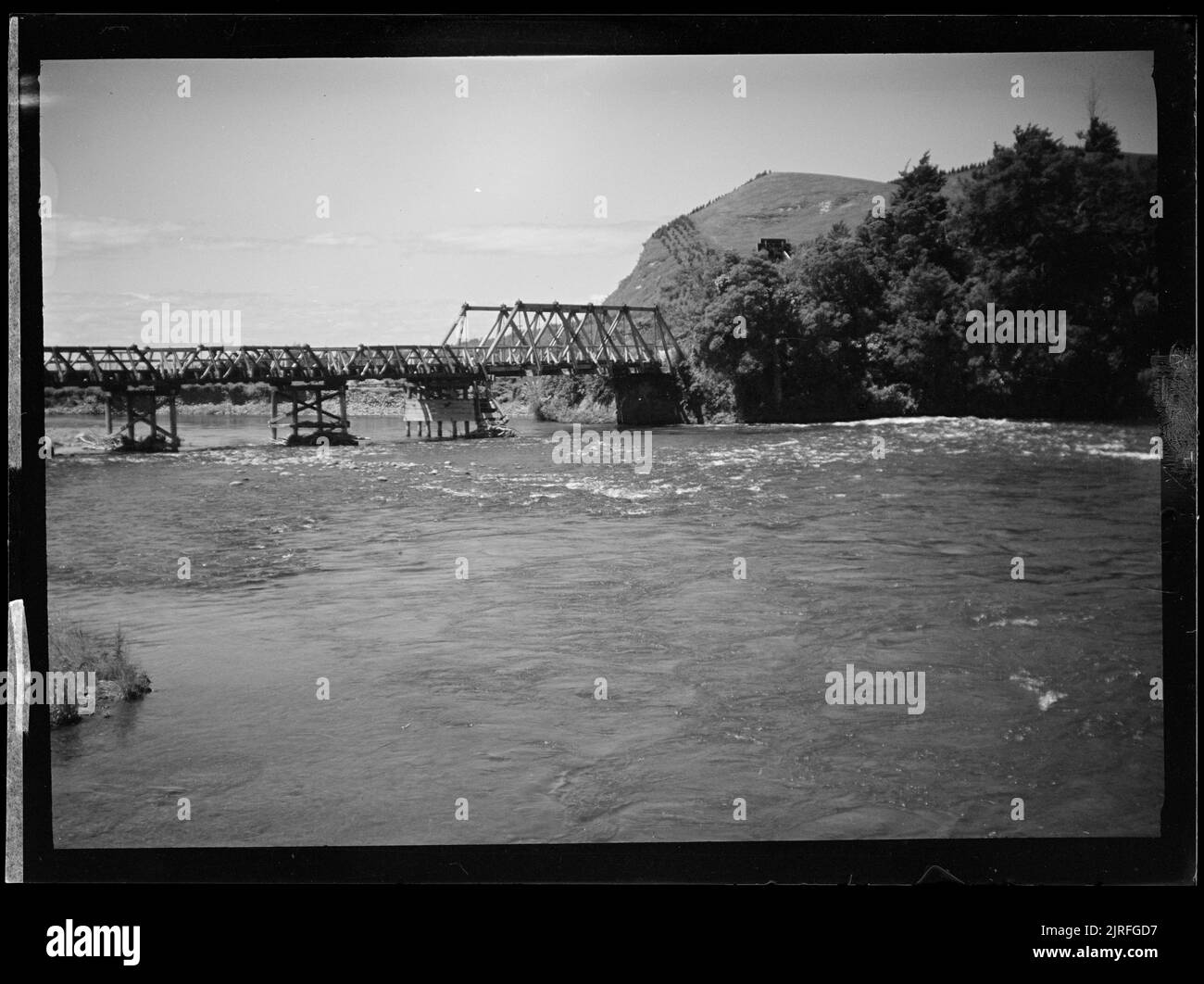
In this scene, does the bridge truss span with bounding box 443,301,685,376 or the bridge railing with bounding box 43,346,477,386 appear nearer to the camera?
the bridge railing with bounding box 43,346,477,386

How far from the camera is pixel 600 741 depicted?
409 cm

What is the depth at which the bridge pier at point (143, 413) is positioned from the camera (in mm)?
6529

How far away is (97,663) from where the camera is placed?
407 cm

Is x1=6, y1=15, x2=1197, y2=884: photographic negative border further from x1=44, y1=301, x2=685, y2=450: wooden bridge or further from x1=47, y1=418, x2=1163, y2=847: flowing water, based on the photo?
x1=44, y1=301, x2=685, y2=450: wooden bridge

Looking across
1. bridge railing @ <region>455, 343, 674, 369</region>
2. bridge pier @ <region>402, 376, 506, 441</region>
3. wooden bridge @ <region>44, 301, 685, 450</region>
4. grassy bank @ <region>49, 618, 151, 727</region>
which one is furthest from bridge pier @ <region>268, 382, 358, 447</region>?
grassy bank @ <region>49, 618, 151, 727</region>

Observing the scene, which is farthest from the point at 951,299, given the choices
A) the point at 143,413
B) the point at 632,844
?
the point at 143,413

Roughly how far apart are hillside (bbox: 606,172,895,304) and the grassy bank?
3340 millimetres

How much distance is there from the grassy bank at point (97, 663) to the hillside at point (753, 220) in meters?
3.34

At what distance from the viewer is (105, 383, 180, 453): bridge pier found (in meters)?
6.53

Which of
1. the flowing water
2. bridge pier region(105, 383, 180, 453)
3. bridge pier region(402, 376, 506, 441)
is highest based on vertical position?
bridge pier region(402, 376, 506, 441)

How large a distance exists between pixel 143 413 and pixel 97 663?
4.19m

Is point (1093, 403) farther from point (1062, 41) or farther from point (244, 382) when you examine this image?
point (244, 382)

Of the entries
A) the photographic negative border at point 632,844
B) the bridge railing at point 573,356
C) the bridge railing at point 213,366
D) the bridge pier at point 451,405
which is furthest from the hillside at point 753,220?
the bridge pier at point 451,405

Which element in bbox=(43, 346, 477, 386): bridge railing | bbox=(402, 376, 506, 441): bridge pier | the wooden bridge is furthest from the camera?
bbox=(402, 376, 506, 441): bridge pier
